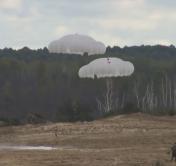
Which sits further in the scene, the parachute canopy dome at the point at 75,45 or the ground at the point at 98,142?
the parachute canopy dome at the point at 75,45

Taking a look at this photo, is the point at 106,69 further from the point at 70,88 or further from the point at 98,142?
the point at 70,88

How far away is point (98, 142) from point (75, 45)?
419 inches

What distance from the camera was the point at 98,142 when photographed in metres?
40.9

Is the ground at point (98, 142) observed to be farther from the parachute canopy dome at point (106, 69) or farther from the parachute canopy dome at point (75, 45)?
the parachute canopy dome at point (75, 45)

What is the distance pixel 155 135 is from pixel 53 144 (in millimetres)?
7266

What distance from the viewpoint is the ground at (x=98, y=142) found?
94.2 ft

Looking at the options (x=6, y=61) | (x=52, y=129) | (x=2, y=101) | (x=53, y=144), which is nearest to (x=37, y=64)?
(x=6, y=61)

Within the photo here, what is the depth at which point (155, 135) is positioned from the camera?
44188mm

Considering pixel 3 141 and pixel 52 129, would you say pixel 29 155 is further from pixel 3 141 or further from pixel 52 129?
pixel 52 129

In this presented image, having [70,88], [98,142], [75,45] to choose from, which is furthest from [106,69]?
[70,88]

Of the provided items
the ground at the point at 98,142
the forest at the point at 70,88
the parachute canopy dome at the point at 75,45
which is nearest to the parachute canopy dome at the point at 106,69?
the parachute canopy dome at the point at 75,45

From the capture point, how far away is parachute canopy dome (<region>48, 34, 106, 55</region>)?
49.6m

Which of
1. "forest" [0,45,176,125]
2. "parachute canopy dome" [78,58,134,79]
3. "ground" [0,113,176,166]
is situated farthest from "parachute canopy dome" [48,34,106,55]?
"forest" [0,45,176,125]

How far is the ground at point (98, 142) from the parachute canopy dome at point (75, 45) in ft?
19.0
